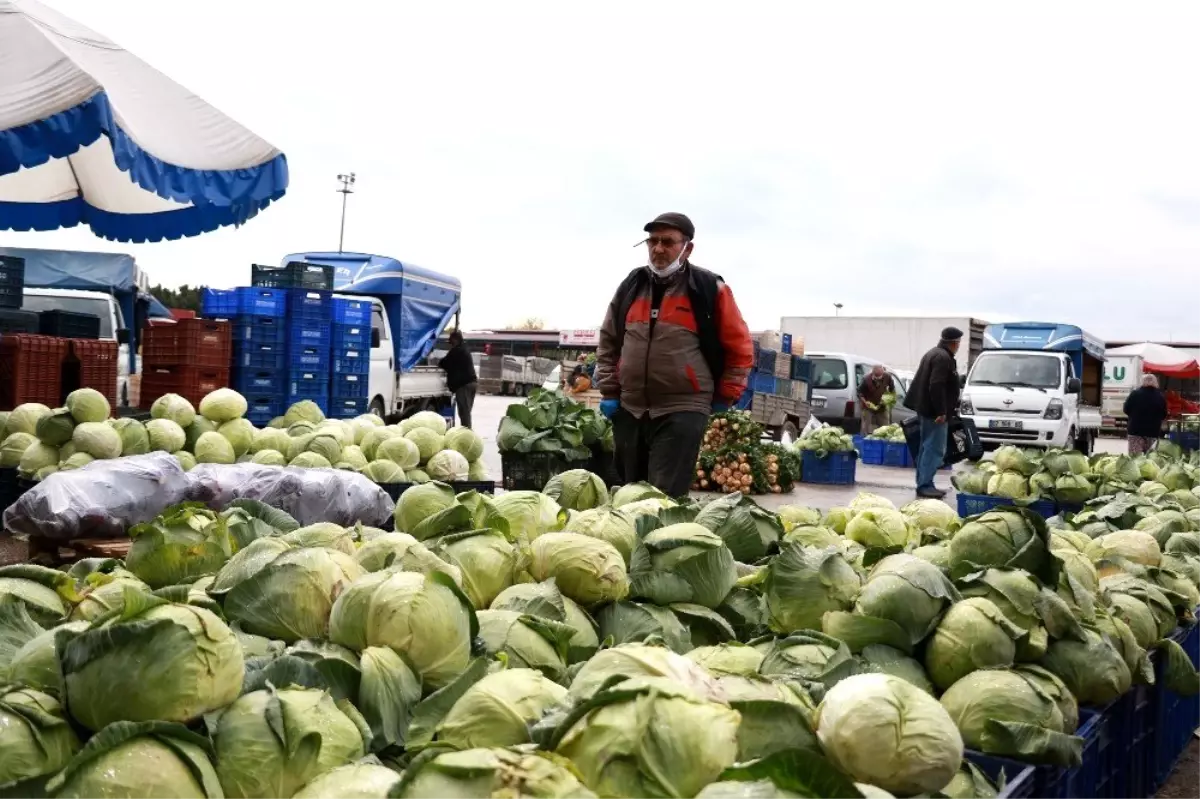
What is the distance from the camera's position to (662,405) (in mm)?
5484

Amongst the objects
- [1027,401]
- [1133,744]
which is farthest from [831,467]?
[1133,744]

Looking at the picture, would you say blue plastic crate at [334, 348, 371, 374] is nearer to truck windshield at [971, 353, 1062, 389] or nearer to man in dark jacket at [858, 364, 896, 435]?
man in dark jacket at [858, 364, 896, 435]

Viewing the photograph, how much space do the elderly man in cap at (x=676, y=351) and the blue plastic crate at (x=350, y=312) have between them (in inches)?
272

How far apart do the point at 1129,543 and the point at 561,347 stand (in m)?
53.1

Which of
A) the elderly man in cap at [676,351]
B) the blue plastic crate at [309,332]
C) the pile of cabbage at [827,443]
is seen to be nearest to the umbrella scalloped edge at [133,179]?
the blue plastic crate at [309,332]

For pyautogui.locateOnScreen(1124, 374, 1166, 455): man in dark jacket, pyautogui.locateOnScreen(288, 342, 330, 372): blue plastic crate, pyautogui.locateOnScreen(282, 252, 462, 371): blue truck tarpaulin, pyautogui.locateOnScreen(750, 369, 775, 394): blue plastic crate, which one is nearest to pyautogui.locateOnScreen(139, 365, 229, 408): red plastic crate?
pyautogui.locateOnScreen(288, 342, 330, 372): blue plastic crate

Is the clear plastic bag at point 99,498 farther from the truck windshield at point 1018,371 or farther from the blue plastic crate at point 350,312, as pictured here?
the truck windshield at point 1018,371

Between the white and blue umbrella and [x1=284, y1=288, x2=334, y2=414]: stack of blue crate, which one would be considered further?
[x1=284, y1=288, x2=334, y2=414]: stack of blue crate

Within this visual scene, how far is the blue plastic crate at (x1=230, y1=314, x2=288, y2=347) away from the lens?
1027 cm

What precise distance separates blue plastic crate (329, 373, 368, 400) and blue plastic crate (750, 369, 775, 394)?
677 cm

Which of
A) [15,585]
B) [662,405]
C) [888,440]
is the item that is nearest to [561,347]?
[888,440]

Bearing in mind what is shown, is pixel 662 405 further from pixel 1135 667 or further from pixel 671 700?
pixel 671 700

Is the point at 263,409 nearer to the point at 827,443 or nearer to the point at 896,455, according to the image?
the point at 827,443

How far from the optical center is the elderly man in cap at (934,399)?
10.9 meters
